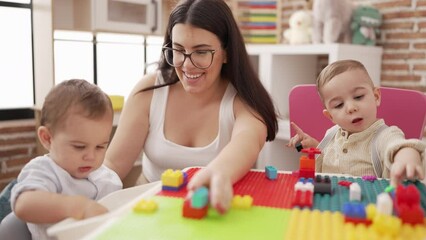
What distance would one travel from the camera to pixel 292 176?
39.4 inches

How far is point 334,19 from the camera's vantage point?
2561mm

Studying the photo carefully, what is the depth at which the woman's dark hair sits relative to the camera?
1.28m

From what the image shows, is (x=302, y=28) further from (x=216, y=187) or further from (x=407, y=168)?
(x=216, y=187)

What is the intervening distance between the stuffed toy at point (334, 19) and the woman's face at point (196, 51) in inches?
55.1

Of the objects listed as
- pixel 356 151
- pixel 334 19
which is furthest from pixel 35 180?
pixel 334 19

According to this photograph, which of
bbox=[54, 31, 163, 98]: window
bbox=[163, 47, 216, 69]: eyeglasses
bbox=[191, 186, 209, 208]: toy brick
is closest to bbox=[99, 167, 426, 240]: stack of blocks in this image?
bbox=[191, 186, 209, 208]: toy brick

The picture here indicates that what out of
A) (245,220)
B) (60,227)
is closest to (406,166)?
(245,220)

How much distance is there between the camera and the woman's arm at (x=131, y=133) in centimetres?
139

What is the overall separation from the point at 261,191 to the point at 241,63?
2.05 feet

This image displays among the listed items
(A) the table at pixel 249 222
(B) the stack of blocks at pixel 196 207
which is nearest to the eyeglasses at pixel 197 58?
(A) the table at pixel 249 222

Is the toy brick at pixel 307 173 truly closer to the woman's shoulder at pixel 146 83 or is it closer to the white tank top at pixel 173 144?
the white tank top at pixel 173 144

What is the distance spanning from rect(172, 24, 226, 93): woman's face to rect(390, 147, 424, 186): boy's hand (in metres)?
0.61

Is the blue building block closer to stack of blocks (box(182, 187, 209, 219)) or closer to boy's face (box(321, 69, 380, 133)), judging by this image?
stack of blocks (box(182, 187, 209, 219))

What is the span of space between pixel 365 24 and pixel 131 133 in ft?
5.59
